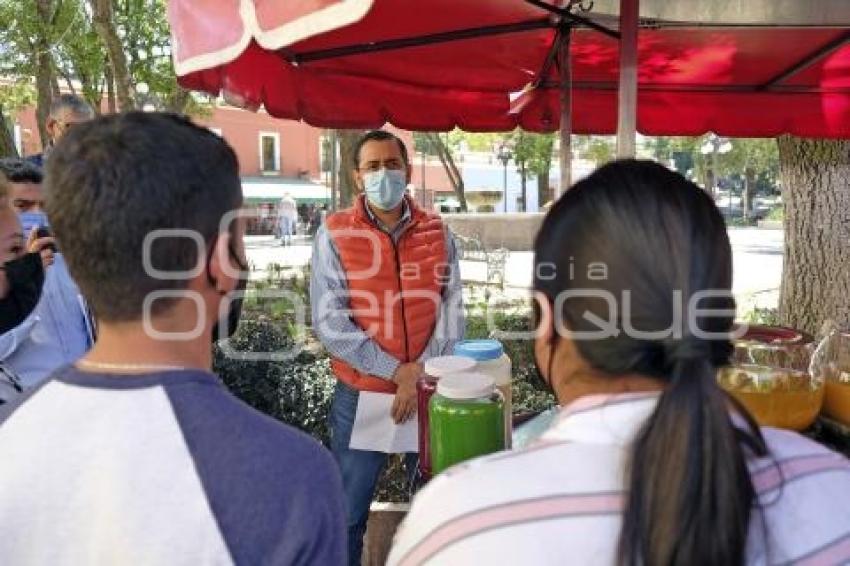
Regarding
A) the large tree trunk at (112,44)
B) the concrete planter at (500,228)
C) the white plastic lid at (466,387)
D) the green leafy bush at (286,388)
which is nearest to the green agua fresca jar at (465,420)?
the white plastic lid at (466,387)

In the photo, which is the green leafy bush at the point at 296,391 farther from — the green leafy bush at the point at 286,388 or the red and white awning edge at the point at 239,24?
the red and white awning edge at the point at 239,24

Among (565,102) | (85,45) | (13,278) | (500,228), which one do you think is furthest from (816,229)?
(500,228)

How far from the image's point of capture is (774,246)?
24.0 meters

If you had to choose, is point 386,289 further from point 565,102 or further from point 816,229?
point 816,229

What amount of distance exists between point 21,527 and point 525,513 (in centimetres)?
66

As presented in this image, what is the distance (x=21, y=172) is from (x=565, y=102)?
7.11 feet

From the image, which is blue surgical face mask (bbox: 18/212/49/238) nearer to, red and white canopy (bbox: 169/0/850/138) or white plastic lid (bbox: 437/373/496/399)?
red and white canopy (bbox: 169/0/850/138)

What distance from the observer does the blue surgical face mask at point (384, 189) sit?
2.93 m

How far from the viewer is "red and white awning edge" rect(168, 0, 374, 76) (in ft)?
4.54

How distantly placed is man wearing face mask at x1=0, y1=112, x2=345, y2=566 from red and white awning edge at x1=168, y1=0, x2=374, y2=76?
1.43ft

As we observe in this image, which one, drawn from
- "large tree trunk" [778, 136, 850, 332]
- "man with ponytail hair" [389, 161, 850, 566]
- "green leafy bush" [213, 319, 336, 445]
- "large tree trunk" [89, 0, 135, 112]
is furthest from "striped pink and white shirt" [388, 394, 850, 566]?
"large tree trunk" [89, 0, 135, 112]

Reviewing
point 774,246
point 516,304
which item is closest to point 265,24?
point 516,304

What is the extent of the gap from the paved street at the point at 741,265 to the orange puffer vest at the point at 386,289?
3.01 metres

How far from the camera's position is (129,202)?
39.0 inches
